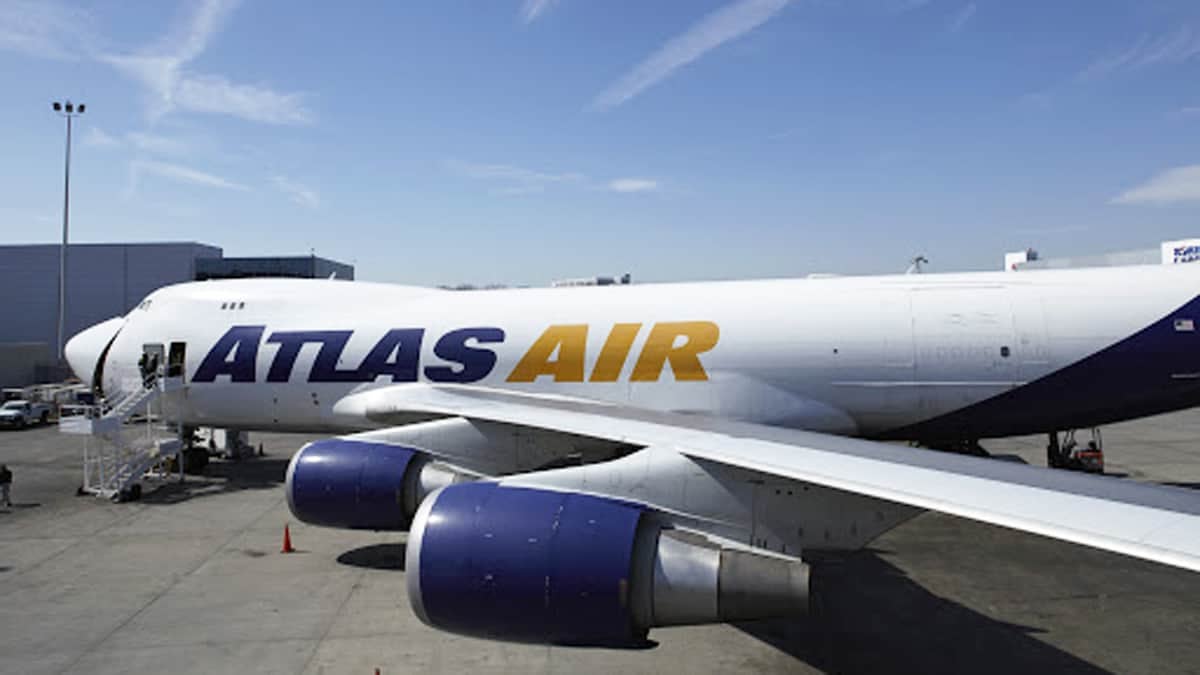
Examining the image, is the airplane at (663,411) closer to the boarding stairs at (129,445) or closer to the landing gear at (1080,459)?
the boarding stairs at (129,445)

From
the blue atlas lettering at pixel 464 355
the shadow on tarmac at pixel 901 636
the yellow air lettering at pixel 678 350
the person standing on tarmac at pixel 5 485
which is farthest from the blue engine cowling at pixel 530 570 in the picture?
the person standing on tarmac at pixel 5 485

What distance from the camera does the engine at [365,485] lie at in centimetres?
1087

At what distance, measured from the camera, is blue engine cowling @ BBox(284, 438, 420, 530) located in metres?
10.9

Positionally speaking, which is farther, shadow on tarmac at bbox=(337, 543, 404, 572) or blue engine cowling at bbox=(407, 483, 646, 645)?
shadow on tarmac at bbox=(337, 543, 404, 572)

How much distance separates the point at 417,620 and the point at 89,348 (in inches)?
568

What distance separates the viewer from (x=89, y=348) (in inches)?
711

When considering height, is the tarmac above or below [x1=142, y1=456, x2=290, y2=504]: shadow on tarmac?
below

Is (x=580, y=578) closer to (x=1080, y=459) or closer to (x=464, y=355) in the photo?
(x=464, y=355)

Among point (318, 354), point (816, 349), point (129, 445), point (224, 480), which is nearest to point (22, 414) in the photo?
point (129, 445)

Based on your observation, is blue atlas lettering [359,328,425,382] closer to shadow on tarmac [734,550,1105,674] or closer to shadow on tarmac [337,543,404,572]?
shadow on tarmac [337,543,404,572]

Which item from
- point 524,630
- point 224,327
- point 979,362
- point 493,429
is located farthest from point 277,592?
point 979,362

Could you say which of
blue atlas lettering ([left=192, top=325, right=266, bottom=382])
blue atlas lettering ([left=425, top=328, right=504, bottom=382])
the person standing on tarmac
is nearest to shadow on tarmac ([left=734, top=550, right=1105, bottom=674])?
blue atlas lettering ([left=425, top=328, right=504, bottom=382])

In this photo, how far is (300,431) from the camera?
15.6 metres

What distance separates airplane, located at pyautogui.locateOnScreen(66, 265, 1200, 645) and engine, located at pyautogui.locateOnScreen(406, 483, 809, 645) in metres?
0.02
